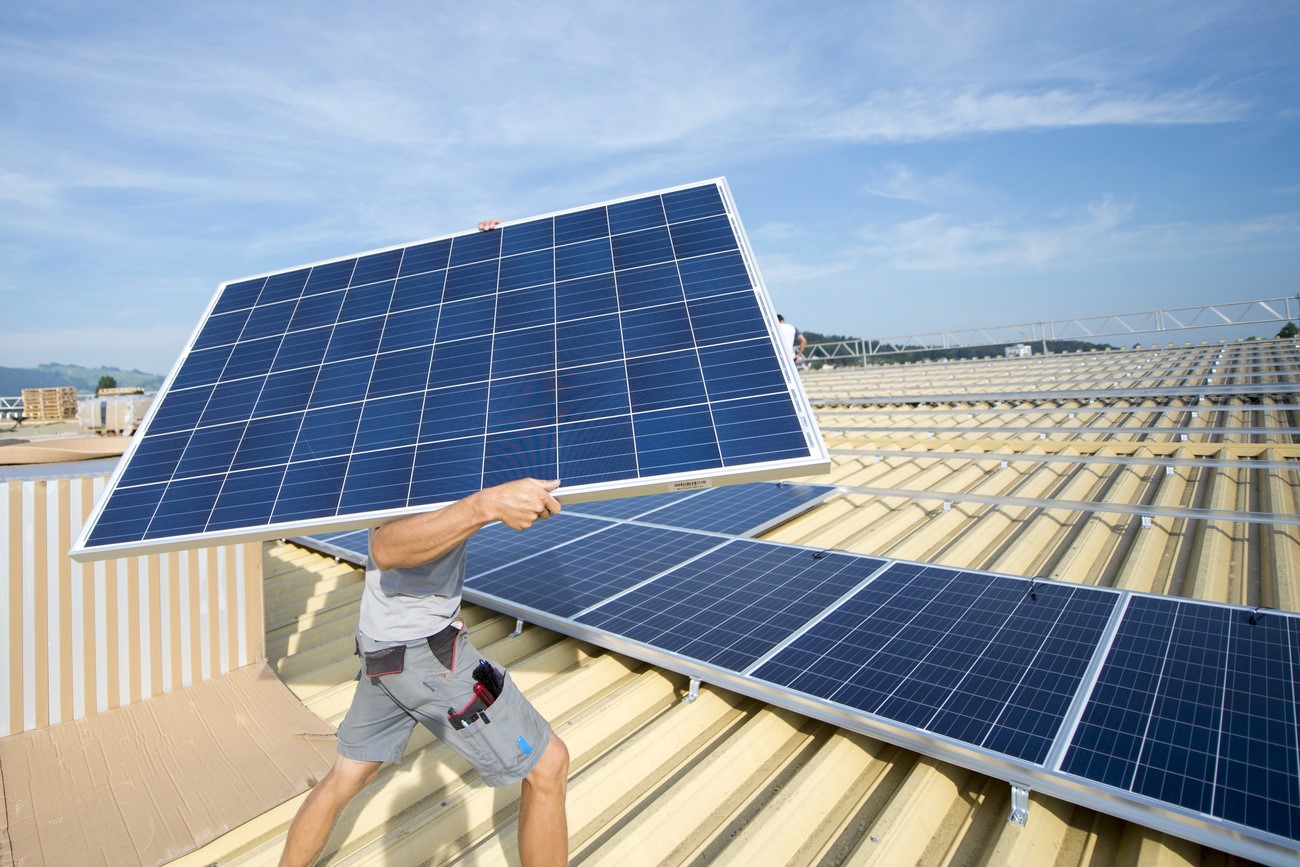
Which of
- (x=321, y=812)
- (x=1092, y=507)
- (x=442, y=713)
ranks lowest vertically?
(x=321, y=812)

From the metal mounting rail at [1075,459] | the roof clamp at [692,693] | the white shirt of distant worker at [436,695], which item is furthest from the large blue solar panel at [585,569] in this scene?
the metal mounting rail at [1075,459]

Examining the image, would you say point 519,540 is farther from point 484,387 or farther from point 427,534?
point 427,534

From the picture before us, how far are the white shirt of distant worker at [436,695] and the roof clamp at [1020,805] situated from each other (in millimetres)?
2231

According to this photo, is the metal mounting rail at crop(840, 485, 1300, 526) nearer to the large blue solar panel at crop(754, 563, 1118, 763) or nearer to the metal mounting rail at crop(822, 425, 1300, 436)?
the large blue solar panel at crop(754, 563, 1118, 763)

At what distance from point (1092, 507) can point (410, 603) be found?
7.29 m

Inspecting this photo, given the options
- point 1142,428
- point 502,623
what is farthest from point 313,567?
point 1142,428

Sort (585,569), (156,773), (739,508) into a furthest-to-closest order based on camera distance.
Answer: (739,508)
(585,569)
(156,773)

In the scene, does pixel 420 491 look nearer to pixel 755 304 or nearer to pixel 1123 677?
pixel 755 304

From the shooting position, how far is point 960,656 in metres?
4.55

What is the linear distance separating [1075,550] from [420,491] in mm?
6392

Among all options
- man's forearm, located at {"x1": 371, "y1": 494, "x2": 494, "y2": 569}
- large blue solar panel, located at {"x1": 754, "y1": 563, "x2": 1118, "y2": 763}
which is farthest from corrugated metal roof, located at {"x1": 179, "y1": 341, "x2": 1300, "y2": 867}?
man's forearm, located at {"x1": 371, "y1": 494, "x2": 494, "y2": 569}

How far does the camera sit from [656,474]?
12.9ft

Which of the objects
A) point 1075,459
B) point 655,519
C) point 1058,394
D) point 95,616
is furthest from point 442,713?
point 1058,394

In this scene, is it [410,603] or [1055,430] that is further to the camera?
[1055,430]
